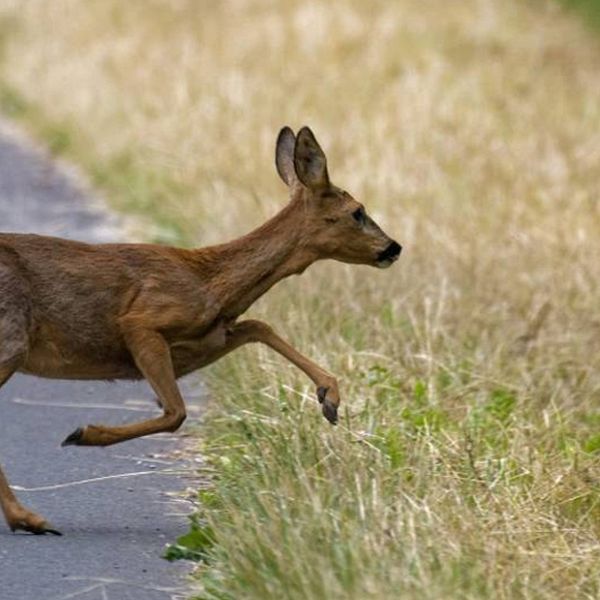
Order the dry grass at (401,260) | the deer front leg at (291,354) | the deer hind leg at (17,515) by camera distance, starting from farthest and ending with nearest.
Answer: the deer front leg at (291,354) < the deer hind leg at (17,515) < the dry grass at (401,260)

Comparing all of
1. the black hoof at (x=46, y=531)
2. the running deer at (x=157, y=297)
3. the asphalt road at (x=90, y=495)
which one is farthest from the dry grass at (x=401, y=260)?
the black hoof at (x=46, y=531)

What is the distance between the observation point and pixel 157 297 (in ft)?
24.8

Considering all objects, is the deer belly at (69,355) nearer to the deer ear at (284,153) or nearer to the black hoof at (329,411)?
the black hoof at (329,411)

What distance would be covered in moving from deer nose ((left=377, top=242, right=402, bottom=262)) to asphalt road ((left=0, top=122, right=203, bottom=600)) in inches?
45.3

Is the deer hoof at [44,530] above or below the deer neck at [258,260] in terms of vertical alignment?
below

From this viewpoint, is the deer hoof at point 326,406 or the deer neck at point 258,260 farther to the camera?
the deer neck at point 258,260

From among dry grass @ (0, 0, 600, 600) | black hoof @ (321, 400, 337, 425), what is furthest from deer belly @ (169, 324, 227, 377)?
black hoof @ (321, 400, 337, 425)

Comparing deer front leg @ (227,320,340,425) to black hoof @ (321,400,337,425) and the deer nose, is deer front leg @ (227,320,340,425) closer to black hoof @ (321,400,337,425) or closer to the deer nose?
black hoof @ (321,400,337,425)

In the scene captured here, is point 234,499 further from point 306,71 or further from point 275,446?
point 306,71

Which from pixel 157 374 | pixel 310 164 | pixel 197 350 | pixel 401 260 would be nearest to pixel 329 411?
pixel 197 350

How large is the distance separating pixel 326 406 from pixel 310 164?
922 millimetres

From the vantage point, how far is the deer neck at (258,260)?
7.75m

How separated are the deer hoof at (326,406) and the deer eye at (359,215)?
0.67m

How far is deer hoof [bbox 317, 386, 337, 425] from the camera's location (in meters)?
7.56
